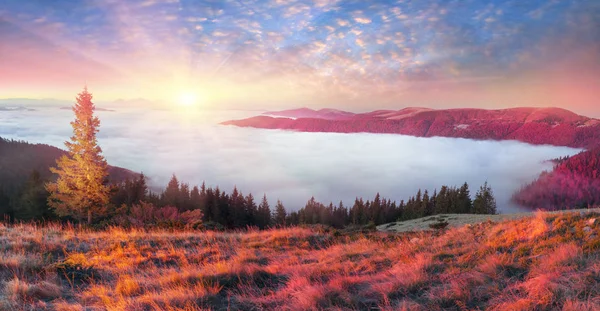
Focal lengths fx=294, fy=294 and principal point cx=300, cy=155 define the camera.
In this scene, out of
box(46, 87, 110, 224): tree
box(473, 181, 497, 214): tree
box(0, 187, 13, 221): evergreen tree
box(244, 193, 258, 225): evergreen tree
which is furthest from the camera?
box(244, 193, 258, 225): evergreen tree

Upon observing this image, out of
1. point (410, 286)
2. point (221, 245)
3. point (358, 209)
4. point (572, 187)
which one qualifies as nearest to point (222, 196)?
point (358, 209)

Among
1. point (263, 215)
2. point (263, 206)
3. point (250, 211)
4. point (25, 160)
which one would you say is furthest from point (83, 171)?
point (25, 160)

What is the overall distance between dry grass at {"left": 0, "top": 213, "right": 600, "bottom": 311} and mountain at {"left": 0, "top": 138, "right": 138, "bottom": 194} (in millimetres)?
131035

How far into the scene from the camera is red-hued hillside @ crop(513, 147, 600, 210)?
7019 cm

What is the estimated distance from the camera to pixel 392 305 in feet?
13.8

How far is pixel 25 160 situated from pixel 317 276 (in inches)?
7379

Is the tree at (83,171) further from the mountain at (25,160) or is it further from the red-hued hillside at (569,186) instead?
the mountain at (25,160)

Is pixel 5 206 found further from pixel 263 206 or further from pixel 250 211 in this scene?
pixel 263 206

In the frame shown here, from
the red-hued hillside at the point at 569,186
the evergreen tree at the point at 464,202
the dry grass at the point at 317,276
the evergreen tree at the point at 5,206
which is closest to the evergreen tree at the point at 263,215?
the evergreen tree at the point at 5,206

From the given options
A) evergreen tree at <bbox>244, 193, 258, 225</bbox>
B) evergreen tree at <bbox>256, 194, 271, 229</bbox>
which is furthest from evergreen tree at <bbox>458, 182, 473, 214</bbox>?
evergreen tree at <bbox>244, 193, 258, 225</bbox>

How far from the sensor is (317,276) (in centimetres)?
554

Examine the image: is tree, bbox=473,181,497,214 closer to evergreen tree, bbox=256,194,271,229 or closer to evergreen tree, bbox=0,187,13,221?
evergreen tree, bbox=256,194,271,229

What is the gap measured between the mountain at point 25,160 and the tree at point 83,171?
10735cm

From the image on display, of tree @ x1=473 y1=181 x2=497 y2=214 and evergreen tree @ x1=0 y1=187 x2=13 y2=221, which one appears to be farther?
tree @ x1=473 y1=181 x2=497 y2=214
